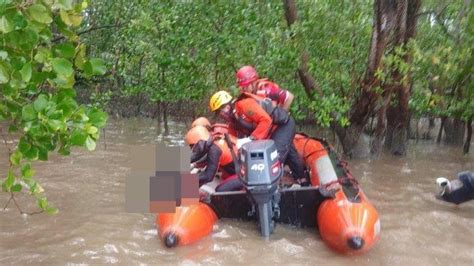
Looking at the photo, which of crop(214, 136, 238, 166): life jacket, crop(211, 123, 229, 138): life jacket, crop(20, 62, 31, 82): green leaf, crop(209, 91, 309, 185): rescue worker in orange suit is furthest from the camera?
crop(209, 91, 309, 185): rescue worker in orange suit

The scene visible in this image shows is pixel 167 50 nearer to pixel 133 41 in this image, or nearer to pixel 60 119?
pixel 133 41

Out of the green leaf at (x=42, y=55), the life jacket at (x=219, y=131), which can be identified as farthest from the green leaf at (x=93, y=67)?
the life jacket at (x=219, y=131)

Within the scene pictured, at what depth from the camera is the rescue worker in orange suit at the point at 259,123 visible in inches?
270

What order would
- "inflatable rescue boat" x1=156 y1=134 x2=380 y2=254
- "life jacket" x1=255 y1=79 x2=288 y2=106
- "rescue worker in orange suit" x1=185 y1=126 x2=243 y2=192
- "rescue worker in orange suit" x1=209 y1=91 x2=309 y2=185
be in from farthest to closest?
"life jacket" x1=255 y1=79 x2=288 y2=106 < "rescue worker in orange suit" x1=209 y1=91 x2=309 y2=185 < "rescue worker in orange suit" x1=185 y1=126 x2=243 y2=192 < "inflatable rescue boat" x1=156 y1=134 x2=380 y2=254

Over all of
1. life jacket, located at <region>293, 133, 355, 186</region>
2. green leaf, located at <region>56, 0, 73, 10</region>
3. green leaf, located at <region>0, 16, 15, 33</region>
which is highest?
green leaf, located at <region>56, 0, 73, 10</region>

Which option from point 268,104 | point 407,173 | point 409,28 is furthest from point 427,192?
point 268,104

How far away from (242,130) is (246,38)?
3559mm

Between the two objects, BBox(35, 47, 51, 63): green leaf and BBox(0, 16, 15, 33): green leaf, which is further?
BBox(35, 47, 51, 63): green leaf

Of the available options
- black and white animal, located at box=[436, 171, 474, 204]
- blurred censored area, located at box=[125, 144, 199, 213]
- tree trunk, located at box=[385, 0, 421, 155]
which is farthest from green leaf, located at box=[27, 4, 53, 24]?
tree trunk, located at box=[385, 0, 421, 155]

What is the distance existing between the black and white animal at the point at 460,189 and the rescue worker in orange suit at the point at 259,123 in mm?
1837

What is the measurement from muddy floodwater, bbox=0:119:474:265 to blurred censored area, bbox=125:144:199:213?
48 centimetres

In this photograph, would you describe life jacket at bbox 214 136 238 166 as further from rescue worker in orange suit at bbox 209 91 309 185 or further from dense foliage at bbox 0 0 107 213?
dense foliage at bbox 0 0 107 213

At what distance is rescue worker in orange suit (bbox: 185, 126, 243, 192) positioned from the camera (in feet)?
21.1

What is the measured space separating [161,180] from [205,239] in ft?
2.98
